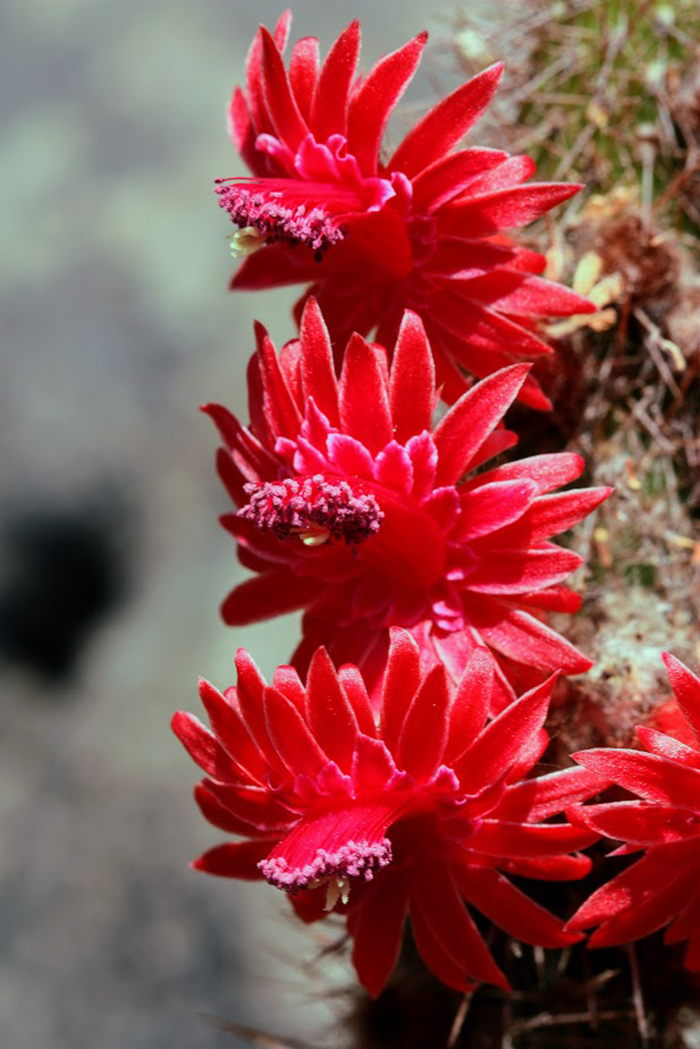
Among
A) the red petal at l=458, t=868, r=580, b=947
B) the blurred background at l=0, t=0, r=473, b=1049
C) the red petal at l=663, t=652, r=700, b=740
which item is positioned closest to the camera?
the red petal at l=663, t=652, r=700, b=740

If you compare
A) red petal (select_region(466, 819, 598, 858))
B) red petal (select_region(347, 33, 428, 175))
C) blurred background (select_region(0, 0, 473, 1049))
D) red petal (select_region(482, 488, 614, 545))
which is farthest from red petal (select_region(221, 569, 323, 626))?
blurred background (select_region(0, 0, 473, 1049))

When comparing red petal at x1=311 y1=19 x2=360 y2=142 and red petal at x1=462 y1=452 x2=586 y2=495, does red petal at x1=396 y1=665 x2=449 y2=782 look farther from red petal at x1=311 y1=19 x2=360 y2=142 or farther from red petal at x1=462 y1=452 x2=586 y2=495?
red petal at x1=311 y1=19 x2=360 y2=142

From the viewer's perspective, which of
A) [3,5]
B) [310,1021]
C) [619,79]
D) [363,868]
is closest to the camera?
[363,868]

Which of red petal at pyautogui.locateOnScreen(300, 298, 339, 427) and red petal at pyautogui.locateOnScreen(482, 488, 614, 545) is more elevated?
red petal at pyautogui.locateOnScreen(300, 298, 339, 427)

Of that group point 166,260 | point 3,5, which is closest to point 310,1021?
point 166,260

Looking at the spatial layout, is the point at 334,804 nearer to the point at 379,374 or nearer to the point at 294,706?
the point at 294,706

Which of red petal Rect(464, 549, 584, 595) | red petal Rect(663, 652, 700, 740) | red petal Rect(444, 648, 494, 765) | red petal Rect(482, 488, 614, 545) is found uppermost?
red petal Rect(482, 488, 614, 545)
